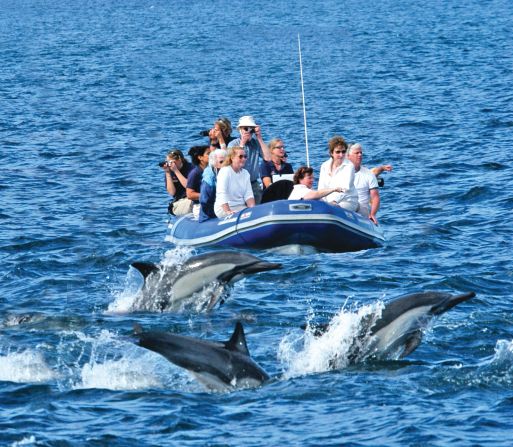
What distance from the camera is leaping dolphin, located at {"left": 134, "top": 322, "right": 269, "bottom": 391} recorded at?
11.5 m

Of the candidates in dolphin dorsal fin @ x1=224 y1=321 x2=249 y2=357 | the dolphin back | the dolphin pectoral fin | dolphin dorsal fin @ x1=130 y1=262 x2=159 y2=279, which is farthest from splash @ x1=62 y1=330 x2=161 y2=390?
the dolphin pectoral fin

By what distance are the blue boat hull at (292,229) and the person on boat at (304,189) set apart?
1.11 ft

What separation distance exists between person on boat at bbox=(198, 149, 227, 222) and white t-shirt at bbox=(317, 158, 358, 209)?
1.61m

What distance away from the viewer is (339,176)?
19.5m

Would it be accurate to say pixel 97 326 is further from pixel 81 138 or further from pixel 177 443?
pixel 81 138

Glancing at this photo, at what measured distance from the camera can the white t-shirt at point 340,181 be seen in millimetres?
19422

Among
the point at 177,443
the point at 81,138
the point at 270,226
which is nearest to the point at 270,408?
the point at 177,443

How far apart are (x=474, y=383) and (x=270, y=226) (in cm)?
686

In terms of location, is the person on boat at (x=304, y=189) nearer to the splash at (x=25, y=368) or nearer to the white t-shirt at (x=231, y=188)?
the white t-shirt at (x=231, y=188)

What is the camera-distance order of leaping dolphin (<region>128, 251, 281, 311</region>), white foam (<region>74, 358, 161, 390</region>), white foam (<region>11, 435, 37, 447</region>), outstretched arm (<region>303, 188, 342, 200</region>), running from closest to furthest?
white foam (<region>11, 435, 37, 447</region>), white foam (<region>74, 358, 161, 390</region>), leaping dolphin (<region>128, 251, 281, 311</region>), outstretched arm (<region>303, 188, 342, 200</region>)

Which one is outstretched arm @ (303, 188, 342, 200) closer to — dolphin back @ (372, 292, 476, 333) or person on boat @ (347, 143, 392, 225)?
person on boat @ (347, 143, 392, 225)

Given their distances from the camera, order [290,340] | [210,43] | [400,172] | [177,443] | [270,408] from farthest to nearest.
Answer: [210,43], [400,172], [290,340], [270,408], [177,443]

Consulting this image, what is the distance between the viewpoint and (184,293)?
49.2ft

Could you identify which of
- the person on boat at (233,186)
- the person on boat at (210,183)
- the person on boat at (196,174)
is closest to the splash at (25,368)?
→ the person on boat at (233,186)
